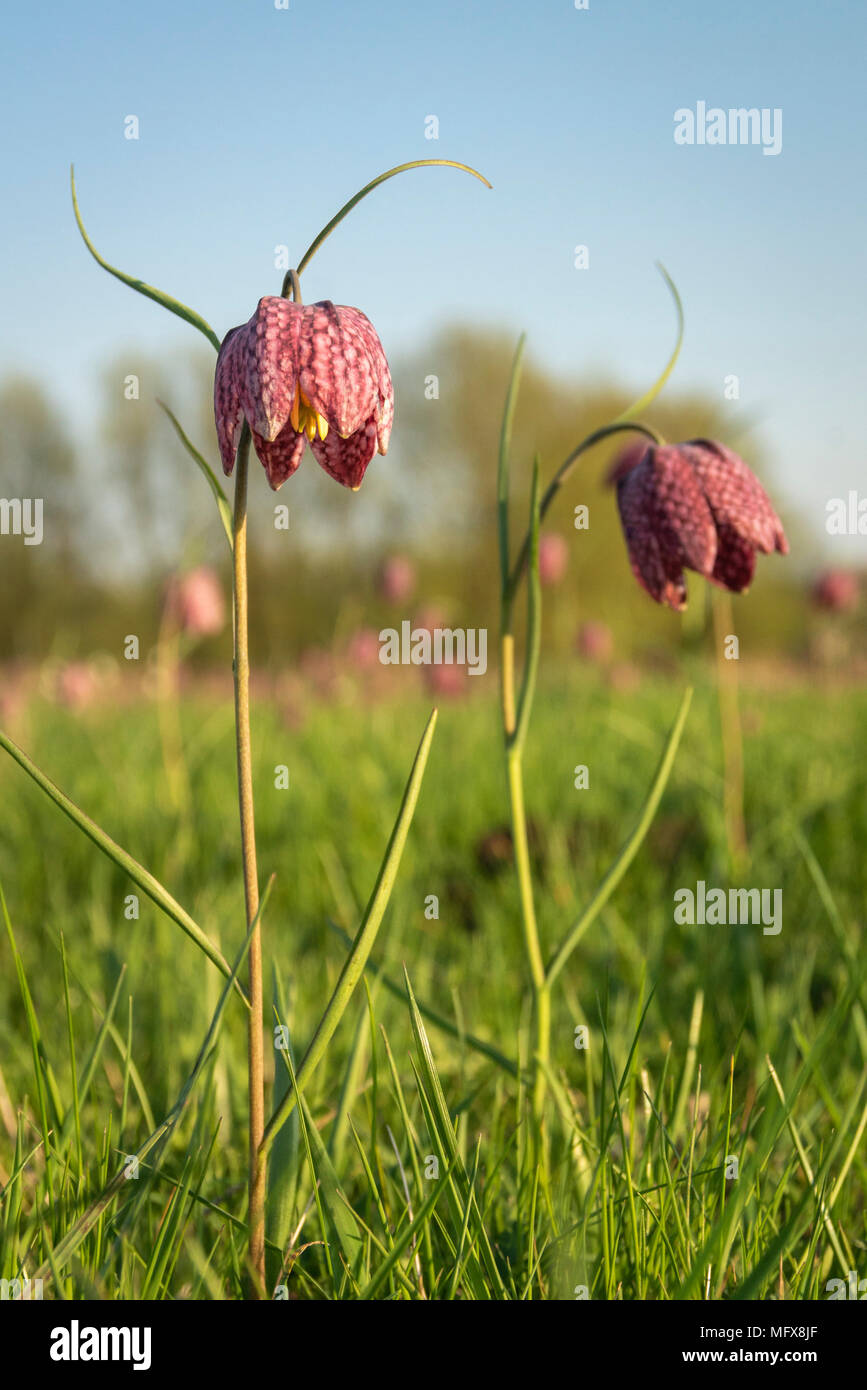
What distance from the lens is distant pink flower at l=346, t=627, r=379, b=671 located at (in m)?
3.23

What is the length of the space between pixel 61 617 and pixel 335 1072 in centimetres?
1063

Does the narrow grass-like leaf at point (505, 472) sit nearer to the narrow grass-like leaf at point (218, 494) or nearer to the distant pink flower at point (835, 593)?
the narrow grass-like leaf at point (218, 494)

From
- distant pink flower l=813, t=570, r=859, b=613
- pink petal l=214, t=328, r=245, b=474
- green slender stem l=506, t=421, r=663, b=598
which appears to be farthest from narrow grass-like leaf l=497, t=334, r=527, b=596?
distant pink flower l=813, t=570, r=859, b=613

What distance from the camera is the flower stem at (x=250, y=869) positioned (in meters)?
0.59

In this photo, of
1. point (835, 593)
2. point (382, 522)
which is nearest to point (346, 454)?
point (835, 593)

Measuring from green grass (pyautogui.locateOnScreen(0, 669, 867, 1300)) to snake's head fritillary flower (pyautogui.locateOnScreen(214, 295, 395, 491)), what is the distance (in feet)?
0.88

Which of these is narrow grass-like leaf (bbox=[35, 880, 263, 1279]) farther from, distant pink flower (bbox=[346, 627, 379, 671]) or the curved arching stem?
distant pink flower (bbox=[346, 627, 379, 671])

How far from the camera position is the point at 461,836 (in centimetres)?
214

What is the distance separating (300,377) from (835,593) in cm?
300

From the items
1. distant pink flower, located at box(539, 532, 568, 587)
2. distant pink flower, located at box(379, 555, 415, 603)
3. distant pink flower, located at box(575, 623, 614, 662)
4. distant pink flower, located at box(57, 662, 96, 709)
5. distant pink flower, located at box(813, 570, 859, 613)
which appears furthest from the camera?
distant pink flower, located at box(575, 623, 614, 662)

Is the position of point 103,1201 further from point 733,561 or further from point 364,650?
point 364,650

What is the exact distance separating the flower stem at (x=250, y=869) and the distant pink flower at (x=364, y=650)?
2604 millimetres

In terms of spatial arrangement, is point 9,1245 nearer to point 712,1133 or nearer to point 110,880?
point 712,1133
